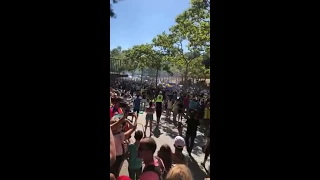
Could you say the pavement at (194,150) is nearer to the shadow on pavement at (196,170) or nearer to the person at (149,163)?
the shadow on pavement at (196,170)

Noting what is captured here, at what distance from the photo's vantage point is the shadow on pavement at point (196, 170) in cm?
527

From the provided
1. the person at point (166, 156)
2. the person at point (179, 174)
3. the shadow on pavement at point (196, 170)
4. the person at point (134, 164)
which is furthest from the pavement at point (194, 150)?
the person at point (179, 174)

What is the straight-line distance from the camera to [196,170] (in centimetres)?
567

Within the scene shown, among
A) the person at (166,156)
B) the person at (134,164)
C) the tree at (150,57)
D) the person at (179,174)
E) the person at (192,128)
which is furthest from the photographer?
the tree at (150,57)

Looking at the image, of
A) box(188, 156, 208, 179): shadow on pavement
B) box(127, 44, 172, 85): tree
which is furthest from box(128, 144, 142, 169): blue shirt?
box(127, 44, 172, 85): tree

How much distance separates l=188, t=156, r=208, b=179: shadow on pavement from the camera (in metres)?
5.27

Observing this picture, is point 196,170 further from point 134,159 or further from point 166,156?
point 166,156

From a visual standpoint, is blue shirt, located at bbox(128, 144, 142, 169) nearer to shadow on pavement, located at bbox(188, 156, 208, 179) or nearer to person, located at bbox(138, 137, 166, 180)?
person, located at bbox(138, 137, 166, 180)
